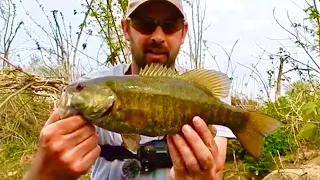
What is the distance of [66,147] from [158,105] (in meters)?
0.34

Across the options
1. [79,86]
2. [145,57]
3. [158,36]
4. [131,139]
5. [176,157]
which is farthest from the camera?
[145,57]

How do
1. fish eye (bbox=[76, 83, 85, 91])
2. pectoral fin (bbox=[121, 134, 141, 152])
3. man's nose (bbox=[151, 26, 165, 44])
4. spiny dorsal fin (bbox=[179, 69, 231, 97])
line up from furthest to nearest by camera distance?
man's nose (bbox=[151, 26, 165, 44]) → spiny dorsal fin (bbox=[179, 69, 231, 97]) → pectoral fin (bbox=[121, 134, 141, 152]) → fish eye (bbox=[76, 83, 85, 91])

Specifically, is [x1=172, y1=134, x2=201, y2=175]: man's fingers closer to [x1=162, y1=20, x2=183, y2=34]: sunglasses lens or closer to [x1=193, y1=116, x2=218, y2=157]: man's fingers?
[x1=193, y1=116, x2=218, y2=157]: man's fingers

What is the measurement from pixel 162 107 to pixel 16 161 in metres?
5.11

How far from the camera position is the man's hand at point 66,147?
1748 millimetres

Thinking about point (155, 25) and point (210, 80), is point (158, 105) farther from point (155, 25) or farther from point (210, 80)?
point (155, 25)

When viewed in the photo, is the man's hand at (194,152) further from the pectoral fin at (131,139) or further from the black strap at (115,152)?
the black strap at (115,152)

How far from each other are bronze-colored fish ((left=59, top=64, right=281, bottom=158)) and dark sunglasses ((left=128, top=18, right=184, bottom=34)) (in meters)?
0.55

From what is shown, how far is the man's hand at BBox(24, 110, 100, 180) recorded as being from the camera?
1748 mm

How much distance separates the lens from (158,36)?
2.45 meters

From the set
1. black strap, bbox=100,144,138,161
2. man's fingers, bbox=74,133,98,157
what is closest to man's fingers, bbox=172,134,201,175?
man's fingers, bbox=74,133,98,157

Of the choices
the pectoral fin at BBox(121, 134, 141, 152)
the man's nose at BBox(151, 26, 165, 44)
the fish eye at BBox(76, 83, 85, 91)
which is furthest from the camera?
the man's nose at BBox(151, 26, 165, 44)

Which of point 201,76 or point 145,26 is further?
point 145,26

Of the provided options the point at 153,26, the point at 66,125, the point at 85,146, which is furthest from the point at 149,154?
the point at 66,125
